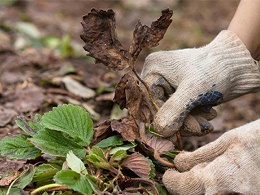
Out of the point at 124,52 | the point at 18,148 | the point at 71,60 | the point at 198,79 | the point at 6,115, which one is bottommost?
the point at 71,60

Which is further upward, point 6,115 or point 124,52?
point 124,52

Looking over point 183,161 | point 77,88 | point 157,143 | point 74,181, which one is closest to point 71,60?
point 77,88

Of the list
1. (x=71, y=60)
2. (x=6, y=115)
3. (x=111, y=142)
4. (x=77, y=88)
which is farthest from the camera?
(x=71, y=60)

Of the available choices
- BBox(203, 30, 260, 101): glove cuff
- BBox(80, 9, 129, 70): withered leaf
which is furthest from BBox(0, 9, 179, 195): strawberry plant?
BBox(203, 30, 260, 101): glove cuff

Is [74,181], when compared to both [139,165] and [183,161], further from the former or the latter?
[183,161]

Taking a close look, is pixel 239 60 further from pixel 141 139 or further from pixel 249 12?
pixel 141 139

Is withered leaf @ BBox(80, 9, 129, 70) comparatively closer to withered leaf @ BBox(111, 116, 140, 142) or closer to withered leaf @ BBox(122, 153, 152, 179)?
withered leaf @ BBox(111, 116, 140, 142)
